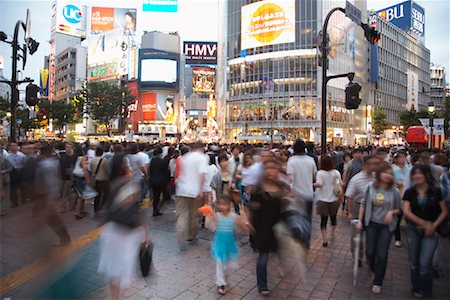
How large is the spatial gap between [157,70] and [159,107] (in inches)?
305

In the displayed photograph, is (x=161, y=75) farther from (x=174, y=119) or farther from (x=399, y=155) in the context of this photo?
(x=399, y=155)

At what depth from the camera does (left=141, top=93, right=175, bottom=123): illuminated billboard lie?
2854 inches

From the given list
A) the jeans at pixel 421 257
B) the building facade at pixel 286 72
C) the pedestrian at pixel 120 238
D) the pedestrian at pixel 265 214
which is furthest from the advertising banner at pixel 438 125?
the building facade at pixel 286 72

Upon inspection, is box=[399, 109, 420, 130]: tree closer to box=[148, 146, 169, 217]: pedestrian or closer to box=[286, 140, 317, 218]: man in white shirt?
box=[148, 146, 169, 217]: pedestrian

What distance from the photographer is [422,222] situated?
14.1ft

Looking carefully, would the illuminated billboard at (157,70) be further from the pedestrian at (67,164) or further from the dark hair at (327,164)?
the dark hair at (327,164)

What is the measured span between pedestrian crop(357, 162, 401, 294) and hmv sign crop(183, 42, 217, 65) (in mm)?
80214

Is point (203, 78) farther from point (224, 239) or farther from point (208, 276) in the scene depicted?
point (224, 239)

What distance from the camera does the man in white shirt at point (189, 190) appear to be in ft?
20.5

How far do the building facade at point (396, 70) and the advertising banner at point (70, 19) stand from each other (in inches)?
3446

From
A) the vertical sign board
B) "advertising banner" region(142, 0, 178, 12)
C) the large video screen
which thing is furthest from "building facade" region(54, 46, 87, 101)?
the vertical sign board

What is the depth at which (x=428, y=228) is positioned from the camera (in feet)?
13.9

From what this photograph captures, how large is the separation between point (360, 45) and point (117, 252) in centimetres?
7630

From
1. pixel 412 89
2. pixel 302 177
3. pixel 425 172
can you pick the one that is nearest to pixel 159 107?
pixel 412 89
